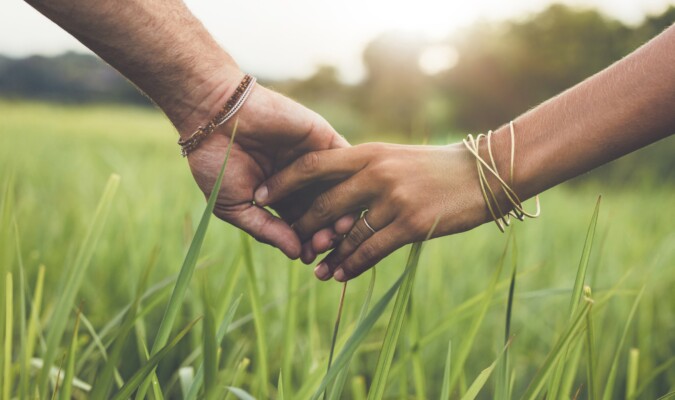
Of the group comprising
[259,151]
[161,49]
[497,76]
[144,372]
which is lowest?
[144,372]

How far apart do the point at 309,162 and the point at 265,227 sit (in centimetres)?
16

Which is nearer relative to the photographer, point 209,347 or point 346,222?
point 209,347

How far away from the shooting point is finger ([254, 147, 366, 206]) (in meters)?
1.05

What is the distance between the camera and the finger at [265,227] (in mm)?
1120

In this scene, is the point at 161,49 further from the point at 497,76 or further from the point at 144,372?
the point at 497,76

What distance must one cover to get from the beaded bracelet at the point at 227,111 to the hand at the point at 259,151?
1 cm

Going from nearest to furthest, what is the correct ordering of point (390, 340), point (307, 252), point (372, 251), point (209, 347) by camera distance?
point (209, 347) → point (390, 340) → point (372, 251) → point (307, 252)

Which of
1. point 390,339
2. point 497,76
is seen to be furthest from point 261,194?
point 497,76

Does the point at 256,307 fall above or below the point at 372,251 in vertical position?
below

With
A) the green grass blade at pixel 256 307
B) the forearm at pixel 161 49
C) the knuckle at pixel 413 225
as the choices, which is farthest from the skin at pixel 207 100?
the green grass blade at pixel 256 307

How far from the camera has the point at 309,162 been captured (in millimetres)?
1075

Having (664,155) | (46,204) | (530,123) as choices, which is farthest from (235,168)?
(664,155)

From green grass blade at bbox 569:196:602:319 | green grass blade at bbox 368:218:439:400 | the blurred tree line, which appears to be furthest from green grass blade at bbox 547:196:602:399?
the blurred tree line

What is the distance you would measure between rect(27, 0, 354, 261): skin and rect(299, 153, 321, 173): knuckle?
0.22 ft
